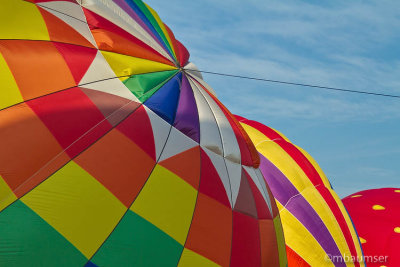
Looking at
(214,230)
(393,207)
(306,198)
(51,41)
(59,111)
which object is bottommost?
(214,230)

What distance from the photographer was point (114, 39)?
24.8 ft

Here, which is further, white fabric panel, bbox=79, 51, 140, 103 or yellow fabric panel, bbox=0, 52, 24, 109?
white fabric panel, bbox=79, 51, 140, 103

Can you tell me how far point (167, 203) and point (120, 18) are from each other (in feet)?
7.96

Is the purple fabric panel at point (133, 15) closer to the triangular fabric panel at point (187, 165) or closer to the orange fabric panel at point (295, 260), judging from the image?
the triangular fabric panel at point (187, 165)

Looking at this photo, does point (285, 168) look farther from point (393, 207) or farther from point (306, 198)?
point (393, 207)

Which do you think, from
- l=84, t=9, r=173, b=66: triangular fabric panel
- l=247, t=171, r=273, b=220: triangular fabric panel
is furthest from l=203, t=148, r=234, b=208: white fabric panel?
l=84, t=9, r=173, b=66: triangular fabric panel

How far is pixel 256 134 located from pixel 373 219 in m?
2.87

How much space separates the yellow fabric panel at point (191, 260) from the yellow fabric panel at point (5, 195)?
178 centimetres

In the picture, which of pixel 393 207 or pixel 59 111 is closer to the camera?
pixel 59 111

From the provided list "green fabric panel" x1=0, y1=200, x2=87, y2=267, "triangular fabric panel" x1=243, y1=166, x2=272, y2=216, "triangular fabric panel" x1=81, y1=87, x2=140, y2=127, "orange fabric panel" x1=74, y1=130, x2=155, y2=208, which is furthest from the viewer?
"triangular fabric panel" x1=243, y1=166, x2=272, y2=216

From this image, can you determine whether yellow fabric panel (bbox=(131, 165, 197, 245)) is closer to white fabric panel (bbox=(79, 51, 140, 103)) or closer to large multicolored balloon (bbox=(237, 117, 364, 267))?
white fabric panel (bbox=(79, 51, 140, 103))

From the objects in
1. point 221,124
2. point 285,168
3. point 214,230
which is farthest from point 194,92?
point 285,168

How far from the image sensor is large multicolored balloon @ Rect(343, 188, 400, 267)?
39.4 ft

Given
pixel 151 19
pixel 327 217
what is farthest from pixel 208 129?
pixel 327 217
